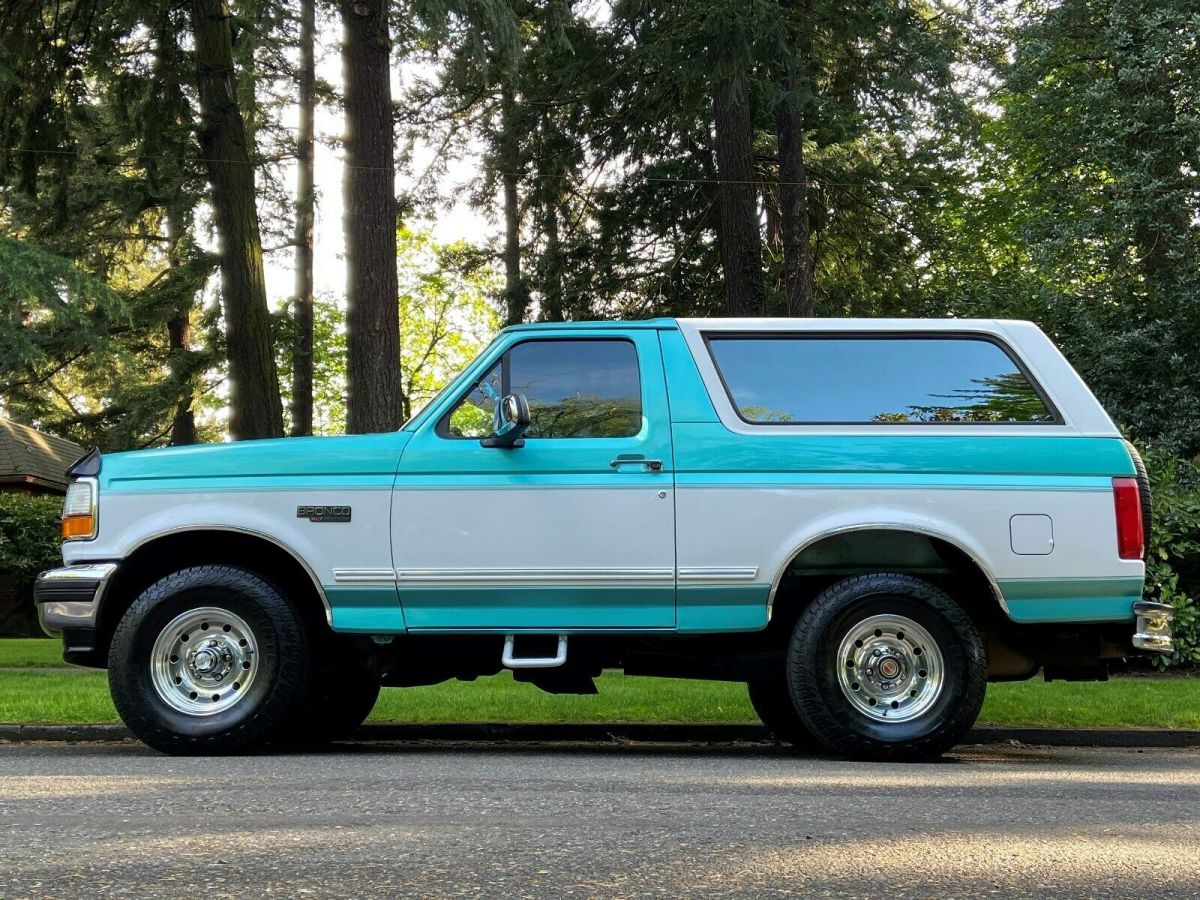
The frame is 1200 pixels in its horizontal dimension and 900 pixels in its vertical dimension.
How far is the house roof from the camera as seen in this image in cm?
3020

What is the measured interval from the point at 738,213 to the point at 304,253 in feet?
41.6

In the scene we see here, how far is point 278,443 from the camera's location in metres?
7.34

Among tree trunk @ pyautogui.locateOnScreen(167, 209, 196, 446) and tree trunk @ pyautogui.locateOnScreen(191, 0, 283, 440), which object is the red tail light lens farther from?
tree trunk @ pyautogui.locateOnScreen(167, 209, 196, 446)

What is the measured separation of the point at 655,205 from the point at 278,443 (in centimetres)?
1924

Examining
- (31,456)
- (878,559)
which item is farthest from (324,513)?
(31,456)

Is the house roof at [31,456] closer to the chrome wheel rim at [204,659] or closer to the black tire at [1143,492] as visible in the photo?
the chrome wheel rim at [204,659]

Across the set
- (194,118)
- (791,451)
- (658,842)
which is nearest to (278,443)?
(791,451)

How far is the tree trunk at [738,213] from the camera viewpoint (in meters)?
21.6

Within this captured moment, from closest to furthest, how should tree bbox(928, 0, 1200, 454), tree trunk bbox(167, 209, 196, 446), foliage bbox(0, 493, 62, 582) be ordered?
tree bbox(928, 0, 1200, 454) < tree trunk bbox(167, 209, 196, 446) < foliage bbox(0, 493, 62, 582)

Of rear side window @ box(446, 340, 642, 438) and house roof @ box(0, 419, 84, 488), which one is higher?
house roof @ box(0, 419, 84, 488)

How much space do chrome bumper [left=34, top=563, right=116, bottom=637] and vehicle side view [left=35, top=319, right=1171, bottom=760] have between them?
2 centimetres

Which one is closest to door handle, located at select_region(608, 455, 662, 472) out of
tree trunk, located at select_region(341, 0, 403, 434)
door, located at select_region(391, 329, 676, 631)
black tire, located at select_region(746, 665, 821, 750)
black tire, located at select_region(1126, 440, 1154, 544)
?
door, located at select_region(391, 329, 676, 631)

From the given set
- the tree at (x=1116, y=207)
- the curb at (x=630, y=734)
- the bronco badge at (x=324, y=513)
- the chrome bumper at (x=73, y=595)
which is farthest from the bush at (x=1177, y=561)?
the chrome bumper at (x=73, y=595)

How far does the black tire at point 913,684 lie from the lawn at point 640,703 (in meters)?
1.92
